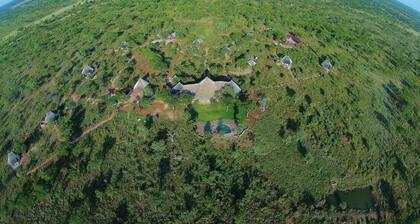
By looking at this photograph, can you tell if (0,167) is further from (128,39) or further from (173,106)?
(128,39)

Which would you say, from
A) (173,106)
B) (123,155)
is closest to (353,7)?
(173,106)

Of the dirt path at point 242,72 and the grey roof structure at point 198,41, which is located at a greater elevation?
the dirt path at point 242,72

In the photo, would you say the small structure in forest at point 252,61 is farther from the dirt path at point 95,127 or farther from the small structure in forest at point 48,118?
the small structure in forest at point 48,118

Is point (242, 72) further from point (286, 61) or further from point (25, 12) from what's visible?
point (25, 12)

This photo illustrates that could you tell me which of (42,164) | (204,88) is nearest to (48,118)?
(42,164)

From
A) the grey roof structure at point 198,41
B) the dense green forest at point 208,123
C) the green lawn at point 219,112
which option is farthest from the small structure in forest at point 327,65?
the grey roof structure at point 198,41

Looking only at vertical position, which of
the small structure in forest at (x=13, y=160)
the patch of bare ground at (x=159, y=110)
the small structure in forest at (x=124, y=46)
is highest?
the patch of bare ground at (x=159, y=110)

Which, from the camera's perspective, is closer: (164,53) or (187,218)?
(187,218)
